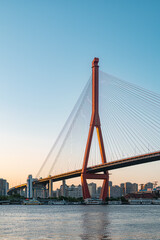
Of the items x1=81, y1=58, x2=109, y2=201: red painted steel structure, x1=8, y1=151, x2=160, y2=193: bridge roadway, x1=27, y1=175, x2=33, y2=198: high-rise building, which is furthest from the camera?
x1=27, y1=175, x2=33, y2=198: high-rise building

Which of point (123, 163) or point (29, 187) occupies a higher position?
point (123, 163)

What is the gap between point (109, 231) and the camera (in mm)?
25391

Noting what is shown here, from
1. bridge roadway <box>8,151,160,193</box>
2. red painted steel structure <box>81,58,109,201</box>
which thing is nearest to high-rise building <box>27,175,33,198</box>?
bridge roadway <box>8,151,160,193</box>

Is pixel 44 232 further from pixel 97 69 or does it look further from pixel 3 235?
pixel 97 69

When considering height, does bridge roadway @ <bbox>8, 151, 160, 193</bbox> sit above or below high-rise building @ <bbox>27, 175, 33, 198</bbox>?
above

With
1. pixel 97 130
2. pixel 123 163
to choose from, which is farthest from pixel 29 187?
pixel 123 163

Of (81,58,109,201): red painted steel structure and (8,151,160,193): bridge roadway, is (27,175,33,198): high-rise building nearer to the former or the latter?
(8,151,160,193): bridge roadway

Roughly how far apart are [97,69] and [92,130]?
1206 cm

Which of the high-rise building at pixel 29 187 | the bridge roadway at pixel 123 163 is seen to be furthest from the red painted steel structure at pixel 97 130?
the high-rise building at pixel 29 187

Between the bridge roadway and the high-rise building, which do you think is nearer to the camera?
the bridge roadway

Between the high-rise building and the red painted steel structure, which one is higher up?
the red painted steel structure

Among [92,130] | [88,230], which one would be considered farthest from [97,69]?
[88,230]

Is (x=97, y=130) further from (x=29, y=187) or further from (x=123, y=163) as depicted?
(x=29, y=187)

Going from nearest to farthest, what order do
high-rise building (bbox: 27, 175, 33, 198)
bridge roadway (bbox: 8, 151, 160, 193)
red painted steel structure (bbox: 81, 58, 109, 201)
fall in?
bridge roadway (bbox: 8, 151, 160, 193)
red painted steel structure (bbox: 81, 58, 109, 201)
high-rise building (bbox: 27, 175, 33, 198)
